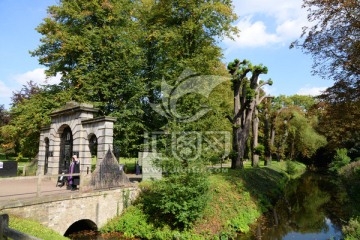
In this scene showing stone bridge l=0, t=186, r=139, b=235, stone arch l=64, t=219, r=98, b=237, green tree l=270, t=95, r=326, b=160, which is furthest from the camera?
green tree l=270, t=95, r=326, b=160

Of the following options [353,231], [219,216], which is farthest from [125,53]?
[353,231]

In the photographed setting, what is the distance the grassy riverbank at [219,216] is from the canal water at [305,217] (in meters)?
0.69

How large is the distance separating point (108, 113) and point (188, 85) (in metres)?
5.79

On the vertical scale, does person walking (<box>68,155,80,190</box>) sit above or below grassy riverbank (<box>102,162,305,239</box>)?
above

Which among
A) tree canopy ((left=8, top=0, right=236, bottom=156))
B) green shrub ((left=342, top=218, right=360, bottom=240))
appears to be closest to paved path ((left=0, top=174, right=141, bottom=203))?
tree canopy ((left=8, top=0, right=236, bottom=156))

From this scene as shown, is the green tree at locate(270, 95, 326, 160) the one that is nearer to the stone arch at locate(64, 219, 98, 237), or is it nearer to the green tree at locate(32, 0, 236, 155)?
the green tree at locate(32, 0, 236, 155)

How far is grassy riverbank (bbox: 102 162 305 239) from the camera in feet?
37.4

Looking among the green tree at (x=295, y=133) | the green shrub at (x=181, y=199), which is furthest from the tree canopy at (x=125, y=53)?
the green tree at (x=295, y=133)

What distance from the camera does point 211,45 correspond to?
21.0 metres

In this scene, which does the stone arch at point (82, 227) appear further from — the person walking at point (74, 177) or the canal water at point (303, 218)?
the person walking at point (74, 177)

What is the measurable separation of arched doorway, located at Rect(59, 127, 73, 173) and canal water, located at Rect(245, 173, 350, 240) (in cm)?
1057

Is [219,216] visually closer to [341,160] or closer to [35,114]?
[35,114]

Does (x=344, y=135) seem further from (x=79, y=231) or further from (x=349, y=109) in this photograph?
(x=79, y=231)

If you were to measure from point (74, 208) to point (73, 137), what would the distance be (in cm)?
500
